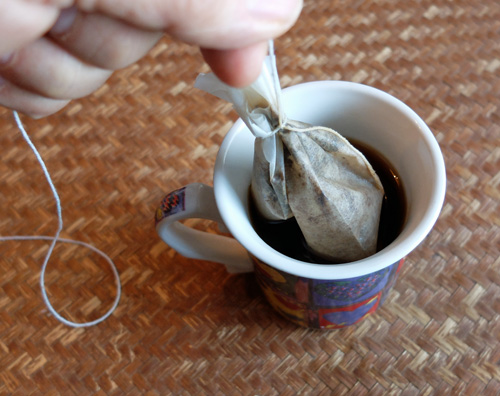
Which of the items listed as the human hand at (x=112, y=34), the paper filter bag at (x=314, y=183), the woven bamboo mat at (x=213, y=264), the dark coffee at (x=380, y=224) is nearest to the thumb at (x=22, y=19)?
the human hand at (x=112, y=34)

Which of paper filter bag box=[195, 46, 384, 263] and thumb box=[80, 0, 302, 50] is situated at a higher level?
thumb box=[80, 0, 302, 50]

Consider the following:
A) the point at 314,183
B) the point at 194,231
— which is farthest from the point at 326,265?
the point at 194,231

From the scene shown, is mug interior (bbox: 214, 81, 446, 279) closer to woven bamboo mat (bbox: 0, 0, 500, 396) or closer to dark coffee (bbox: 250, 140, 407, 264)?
dark coffee (bbox: 250, 140, 407, 264)

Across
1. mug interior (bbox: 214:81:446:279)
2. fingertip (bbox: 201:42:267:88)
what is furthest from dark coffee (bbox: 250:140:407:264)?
fingertip (bbox: 201:42:267:88)

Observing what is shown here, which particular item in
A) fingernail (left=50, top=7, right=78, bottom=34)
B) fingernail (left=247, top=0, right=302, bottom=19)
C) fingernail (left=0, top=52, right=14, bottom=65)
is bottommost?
fingernail (left=247, top=0, right=302, bottom=19)

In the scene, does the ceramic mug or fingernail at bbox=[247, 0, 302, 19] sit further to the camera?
the ceramic mug

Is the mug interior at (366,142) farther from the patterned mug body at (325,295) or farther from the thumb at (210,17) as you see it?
the thumb at (210,17)

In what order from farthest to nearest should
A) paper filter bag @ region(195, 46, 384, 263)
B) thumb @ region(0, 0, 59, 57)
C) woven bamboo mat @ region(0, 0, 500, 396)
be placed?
woven bamboo mat @ region(0, 0, 500, 396) < paper filter bag @ region(195, 46, 384, 263) < thumb @ region(0, 0, 59, 57)

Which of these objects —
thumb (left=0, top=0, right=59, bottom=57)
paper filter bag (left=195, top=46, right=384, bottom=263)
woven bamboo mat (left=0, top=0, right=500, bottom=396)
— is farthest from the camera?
woven bamboo mat (left=0, top=0, right=500, bottom=396)

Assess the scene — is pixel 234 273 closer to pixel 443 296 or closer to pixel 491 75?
pixel 443 296
